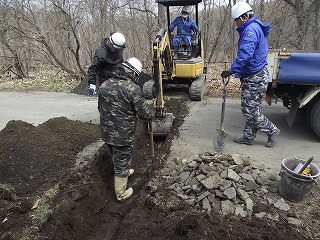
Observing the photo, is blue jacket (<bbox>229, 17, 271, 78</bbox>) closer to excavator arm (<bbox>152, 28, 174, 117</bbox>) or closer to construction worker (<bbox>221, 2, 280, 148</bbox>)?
construction worker (<bbox>221, 2, 280, 148</bbox>)

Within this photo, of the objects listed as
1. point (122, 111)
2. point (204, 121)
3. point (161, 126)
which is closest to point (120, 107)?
point (122, 111)

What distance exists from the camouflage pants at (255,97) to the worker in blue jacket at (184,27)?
4157mm

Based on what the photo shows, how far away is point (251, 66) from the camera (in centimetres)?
460

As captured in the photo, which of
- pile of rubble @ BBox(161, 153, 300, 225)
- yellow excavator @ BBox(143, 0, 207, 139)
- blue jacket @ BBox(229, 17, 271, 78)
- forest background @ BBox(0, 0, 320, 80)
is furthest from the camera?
forest background @ BBox(0, 0, 320, 80)

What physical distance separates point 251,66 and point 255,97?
55cm

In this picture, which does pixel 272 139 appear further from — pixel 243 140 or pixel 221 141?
pixel 221 141

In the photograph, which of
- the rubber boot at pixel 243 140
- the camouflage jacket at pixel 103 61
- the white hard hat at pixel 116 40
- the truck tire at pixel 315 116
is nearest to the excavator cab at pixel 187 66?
the camouflage jacket at pixel 103 61

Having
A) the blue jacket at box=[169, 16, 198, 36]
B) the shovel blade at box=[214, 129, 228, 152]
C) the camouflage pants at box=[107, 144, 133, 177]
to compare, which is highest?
the blue jacket at box=[169, 16, 198, 36]

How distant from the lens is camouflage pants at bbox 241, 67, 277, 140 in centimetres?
473

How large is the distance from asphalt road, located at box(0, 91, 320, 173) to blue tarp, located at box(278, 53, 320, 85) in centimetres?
123

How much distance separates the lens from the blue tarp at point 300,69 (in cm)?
487

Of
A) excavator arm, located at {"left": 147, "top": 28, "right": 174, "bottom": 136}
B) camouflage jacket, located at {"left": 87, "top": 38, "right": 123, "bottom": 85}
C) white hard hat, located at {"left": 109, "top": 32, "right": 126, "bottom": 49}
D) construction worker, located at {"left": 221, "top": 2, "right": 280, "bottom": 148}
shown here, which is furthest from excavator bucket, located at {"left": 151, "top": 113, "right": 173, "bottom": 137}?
white hard hat, located at {"left": 109, "top": 32, "right": 126, "bottom": 49}

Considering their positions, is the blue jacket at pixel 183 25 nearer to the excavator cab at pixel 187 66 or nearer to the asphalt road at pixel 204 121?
the excavator cab at pixel 187 66

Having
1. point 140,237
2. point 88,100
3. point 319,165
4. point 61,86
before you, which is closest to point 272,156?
point 319,165
